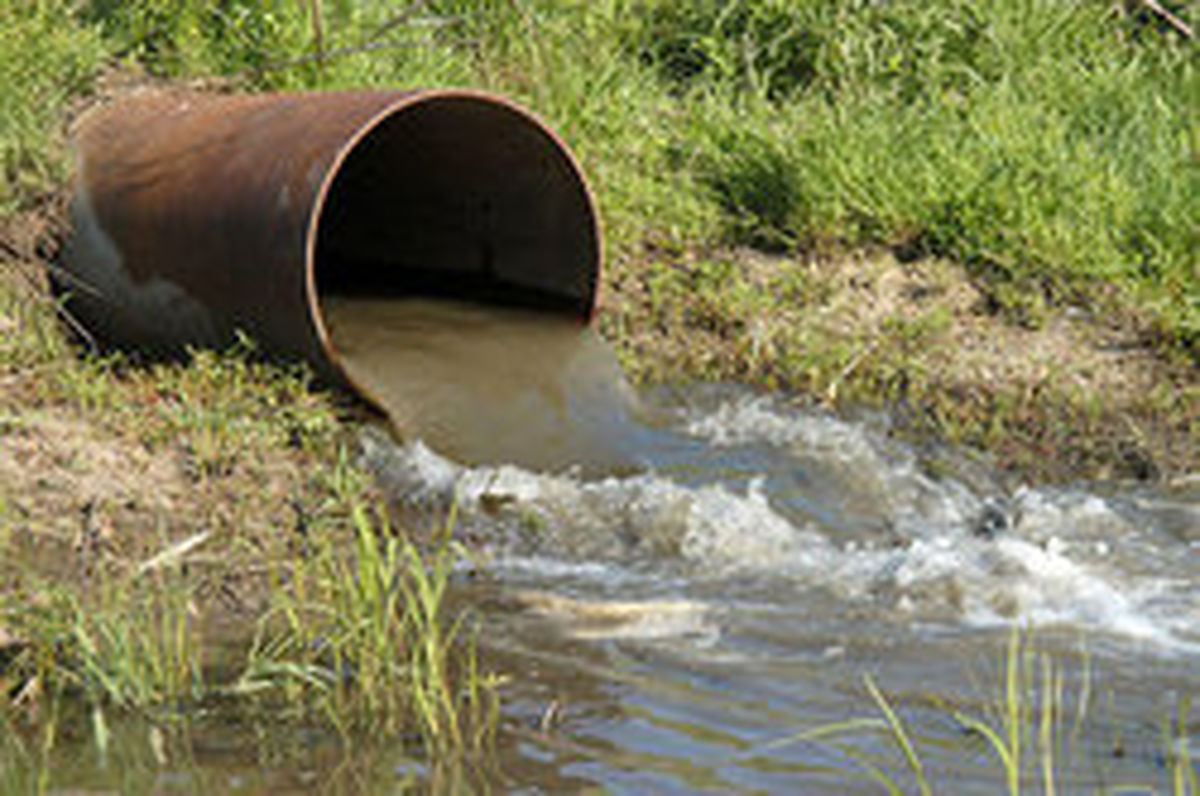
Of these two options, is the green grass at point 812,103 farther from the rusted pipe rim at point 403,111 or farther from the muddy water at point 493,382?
the muddy water at point 493,382

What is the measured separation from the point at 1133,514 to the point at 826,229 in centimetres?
192

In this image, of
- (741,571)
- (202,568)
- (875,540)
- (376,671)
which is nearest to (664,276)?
(875,540)

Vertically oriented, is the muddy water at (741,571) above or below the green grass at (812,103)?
below

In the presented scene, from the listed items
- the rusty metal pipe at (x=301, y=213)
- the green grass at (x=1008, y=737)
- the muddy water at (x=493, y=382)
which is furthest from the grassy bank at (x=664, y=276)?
the green grass at (x=1008, y=737)

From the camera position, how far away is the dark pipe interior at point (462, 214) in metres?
6.32

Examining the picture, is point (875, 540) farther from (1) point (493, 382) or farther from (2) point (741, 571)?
(1) point (493, 382)

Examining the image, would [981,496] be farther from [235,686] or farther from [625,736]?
[235,686]

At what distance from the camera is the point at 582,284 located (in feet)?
20.9

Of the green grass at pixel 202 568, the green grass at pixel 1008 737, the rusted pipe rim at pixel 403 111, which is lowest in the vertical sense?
the green grass at pixel 202 568

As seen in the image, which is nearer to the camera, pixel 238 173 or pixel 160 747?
pixel 160 747

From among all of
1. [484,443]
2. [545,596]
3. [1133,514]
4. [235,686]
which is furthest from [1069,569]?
[235,686]

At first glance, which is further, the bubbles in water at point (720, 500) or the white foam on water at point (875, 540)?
the bubbles in water at point (720, 500)

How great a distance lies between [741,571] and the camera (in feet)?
15.6

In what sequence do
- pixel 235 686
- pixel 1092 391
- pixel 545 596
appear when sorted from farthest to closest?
pixel 1092 391 → pixel 545 596 → pixel 235 686
